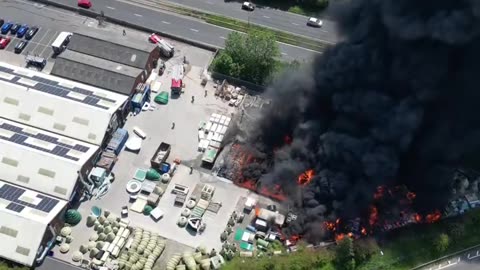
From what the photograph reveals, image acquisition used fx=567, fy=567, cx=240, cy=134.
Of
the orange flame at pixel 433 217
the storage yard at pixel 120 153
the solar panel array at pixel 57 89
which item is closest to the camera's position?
the storage yard at pixel 120 153

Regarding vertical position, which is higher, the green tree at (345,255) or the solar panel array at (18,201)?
the green tree at (345,255)

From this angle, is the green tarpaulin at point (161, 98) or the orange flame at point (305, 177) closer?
the orange flame at point (305, 177)

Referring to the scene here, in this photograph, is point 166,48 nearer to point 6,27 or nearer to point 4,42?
point 4,42

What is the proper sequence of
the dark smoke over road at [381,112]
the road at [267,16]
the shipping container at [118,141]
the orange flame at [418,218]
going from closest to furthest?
1. the dark smoke over road at [381,112]
2. the orange flame at [418,218]
3. the shipping container at [118,141]
4. the road at [267,16]

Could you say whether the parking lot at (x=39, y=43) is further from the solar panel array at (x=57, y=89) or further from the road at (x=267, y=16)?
the road at (x=267, y=16)

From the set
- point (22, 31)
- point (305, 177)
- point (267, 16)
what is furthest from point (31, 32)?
point (305, 177)

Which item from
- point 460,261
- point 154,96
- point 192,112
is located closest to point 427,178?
point 460,261

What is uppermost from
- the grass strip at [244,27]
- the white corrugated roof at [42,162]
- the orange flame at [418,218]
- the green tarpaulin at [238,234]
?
the grass strip at [244,27]

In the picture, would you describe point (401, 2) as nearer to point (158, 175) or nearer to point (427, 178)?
point (427, 178)

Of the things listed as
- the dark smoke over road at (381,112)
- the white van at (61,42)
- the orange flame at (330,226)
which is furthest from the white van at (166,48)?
the orange flame at (330,226)
